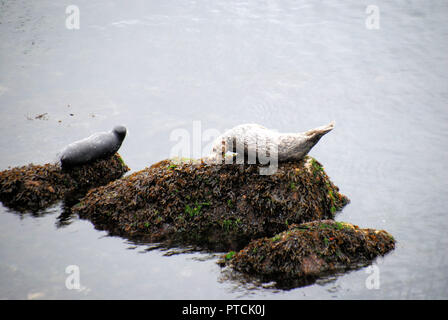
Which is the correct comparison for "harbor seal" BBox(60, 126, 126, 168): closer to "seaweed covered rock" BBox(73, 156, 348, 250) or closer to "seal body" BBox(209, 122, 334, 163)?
"seaweed covered rock" BBox(73, 156, 348, 250)

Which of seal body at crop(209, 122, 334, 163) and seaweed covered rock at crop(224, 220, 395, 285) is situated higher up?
seal body at crop(209, 122, 334, 163)

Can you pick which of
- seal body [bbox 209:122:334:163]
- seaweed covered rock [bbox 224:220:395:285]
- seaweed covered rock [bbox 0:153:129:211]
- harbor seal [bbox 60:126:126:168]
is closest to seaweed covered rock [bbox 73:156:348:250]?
seal body [bbox 209:122:334:163]

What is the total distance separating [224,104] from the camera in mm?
11219

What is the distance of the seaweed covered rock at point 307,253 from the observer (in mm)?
5457

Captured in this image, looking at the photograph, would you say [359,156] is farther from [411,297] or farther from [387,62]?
[387,62]

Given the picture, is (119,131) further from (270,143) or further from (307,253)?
(307,253)

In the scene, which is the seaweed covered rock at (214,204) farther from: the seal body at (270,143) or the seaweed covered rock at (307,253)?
the seaweed covered rock at (307,253)

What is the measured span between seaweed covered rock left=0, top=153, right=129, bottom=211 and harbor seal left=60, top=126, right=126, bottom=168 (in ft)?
0.45

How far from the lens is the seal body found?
6.40 metres

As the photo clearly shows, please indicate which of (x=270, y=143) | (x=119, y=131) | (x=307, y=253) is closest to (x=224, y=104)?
(x=119, y=131)

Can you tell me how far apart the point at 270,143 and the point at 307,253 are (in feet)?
5.20

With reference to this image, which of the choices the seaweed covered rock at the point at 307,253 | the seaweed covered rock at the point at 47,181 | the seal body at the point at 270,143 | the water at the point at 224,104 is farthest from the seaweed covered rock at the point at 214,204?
the seaweed covered rock at the point at 47,181

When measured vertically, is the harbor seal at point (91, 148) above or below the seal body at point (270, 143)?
below

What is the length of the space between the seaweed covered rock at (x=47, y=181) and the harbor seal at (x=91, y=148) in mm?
136
